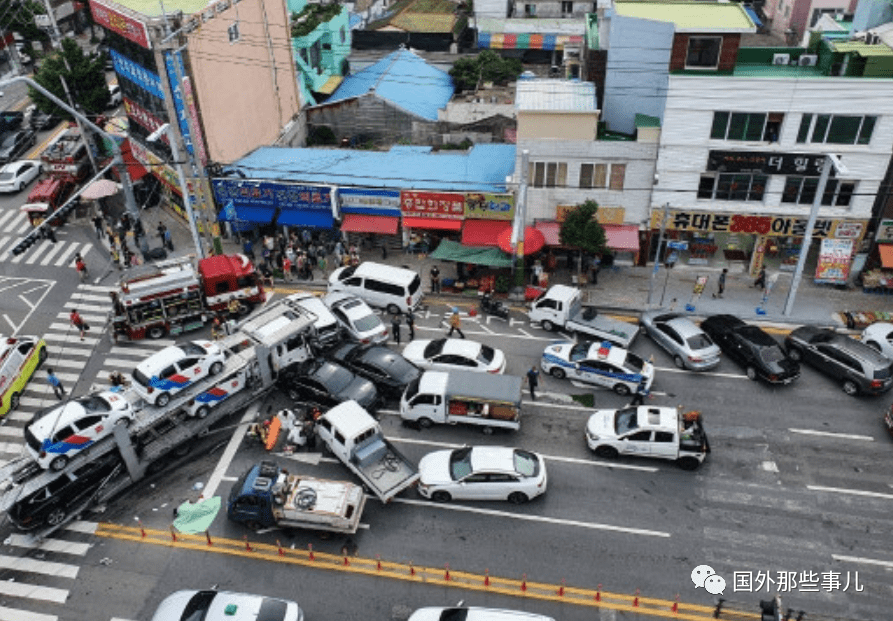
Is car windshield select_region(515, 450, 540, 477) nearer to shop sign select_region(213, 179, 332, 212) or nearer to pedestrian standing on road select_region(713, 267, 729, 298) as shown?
pedestrian standing on road select_region(713, 267, 729, 298)

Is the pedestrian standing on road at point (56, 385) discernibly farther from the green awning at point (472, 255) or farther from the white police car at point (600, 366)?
the white police car at point (600, 366)

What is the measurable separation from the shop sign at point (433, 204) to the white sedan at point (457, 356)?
9.51 m

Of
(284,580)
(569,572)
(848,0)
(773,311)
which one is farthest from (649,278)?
(848,0)

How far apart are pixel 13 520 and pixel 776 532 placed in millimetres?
24118

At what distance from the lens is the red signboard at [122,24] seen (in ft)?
115

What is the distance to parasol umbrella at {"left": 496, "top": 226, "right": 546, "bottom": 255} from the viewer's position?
113 feet

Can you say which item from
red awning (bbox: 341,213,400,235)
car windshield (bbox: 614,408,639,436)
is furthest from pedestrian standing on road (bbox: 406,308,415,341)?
car windshield (bbox: 614,408,639,436)

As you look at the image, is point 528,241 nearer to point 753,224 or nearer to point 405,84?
point 753,224

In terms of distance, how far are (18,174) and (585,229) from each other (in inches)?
1464

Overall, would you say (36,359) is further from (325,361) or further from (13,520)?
(325,361)

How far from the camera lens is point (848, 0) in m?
63.2

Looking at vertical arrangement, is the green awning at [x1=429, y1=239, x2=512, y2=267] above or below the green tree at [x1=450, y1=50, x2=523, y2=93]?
below

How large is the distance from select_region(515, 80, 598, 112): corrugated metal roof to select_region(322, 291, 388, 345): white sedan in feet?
39.9

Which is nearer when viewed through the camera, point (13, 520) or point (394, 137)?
point (13, 520)
